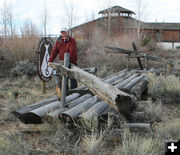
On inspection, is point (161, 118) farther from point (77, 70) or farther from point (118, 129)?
point (77, 70)

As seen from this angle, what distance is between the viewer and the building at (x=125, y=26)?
28547mm

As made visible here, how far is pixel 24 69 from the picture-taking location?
39.0 feet

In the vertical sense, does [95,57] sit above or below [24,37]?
below

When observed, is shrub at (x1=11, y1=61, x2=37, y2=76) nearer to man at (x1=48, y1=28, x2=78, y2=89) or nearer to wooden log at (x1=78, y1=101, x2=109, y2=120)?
man at (x1=48, y1=28, x2=78, y2=89)

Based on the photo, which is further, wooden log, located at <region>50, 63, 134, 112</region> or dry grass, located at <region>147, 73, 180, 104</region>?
dry grass, located at <region>147, 73, 180, 104</region>

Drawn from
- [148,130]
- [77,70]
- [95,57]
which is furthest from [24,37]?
[148,130]

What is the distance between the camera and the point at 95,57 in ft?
44.5

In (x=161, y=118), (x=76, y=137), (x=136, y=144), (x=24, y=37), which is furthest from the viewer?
(x=24, y=37)

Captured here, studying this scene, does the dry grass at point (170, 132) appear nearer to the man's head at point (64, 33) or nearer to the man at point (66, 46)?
the man at point (66, 46)

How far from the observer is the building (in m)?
28.5

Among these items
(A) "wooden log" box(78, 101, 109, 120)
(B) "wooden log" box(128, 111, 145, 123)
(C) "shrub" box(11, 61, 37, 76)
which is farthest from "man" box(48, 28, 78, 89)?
(C) "shrub" box(11, 61, 37, 76)

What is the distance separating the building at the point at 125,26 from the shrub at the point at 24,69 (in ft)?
52.8

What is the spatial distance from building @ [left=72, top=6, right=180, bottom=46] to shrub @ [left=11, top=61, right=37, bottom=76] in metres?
16.1

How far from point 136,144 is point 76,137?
1.33 metres
